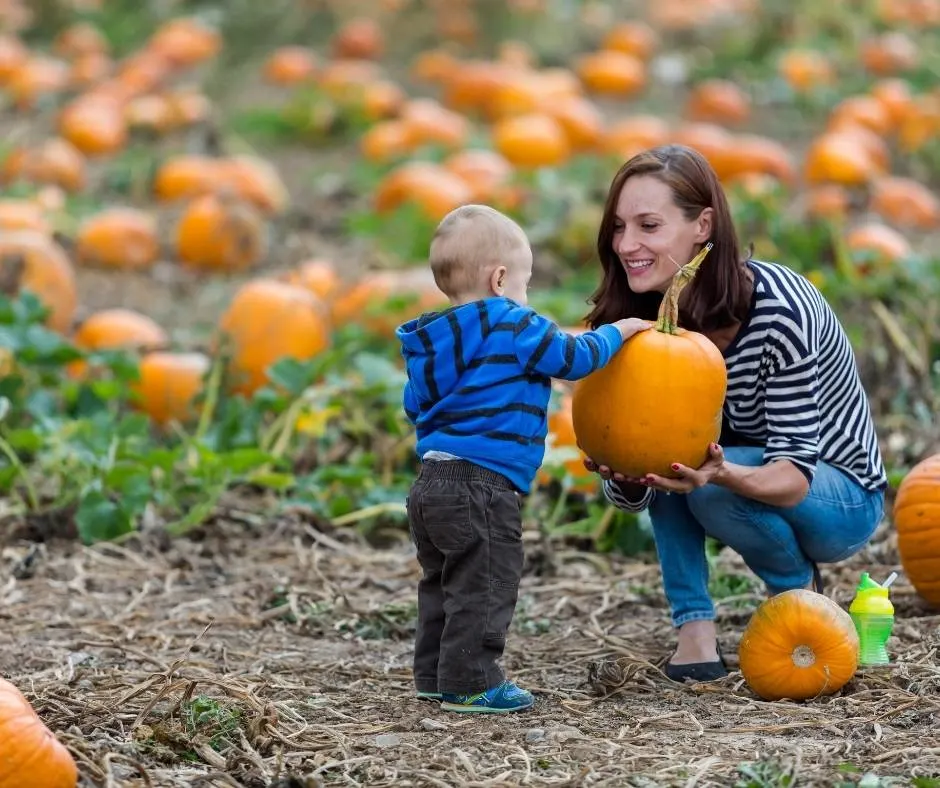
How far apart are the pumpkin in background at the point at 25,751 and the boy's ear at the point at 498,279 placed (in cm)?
125

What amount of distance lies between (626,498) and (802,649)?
58 centimetres


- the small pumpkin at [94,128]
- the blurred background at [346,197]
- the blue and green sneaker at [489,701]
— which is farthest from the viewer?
the small pumpkin at [94,128]

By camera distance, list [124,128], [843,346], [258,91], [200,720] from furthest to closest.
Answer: [258,91] < [124,128] < [843,346] < [200,720]

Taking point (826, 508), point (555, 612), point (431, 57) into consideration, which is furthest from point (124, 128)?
point (826, 508)

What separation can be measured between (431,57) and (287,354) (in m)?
6.01

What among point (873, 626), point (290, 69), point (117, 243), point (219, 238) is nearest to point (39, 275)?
point (117, 243)

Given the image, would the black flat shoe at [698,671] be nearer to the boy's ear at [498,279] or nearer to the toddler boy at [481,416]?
the toddler boy at [481,416]

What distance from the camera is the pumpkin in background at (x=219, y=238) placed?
732 cm

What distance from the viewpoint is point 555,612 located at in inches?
163

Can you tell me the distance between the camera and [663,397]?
3.27m

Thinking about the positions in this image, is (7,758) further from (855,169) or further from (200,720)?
(855,169)

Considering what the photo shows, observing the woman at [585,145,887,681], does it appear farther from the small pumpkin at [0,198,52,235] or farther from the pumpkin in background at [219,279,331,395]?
the small pumpkin at [0,198,52,235]

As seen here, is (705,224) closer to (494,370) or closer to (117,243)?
(494,370)

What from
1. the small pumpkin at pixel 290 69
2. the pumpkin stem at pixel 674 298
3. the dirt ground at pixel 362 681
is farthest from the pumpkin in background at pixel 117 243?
the pumpkin stem at pixel 674 298
